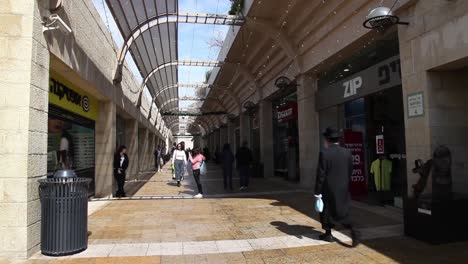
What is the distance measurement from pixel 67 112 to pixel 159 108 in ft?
77.7

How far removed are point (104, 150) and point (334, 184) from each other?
7910 millimetres

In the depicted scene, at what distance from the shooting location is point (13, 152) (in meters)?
5.11

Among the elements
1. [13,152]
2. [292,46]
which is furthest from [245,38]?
[13,152]

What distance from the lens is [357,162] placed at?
10.5 m

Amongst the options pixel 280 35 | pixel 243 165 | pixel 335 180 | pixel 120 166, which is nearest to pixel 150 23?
pixel 280 35

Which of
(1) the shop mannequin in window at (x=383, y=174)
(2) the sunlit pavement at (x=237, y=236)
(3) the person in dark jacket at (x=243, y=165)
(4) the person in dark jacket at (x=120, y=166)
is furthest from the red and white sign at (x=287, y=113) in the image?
(4) the person in dark jacket at (x=120, y=166)

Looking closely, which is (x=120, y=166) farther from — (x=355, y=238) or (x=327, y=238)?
(x=355, y=238)

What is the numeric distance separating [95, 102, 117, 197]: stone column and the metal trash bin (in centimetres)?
644

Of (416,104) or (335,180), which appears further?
(416,104)

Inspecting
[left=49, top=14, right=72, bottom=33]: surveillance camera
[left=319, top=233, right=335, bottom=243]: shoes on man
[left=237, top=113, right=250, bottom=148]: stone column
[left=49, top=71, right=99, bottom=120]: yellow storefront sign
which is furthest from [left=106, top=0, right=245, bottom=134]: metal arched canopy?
[left=319, top=233, right=335, bottom=243]: shoes on man

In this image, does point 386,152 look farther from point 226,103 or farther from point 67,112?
point 226,103

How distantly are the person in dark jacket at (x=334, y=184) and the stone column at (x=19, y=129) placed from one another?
3.93 meters

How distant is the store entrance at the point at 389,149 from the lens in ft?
30.8

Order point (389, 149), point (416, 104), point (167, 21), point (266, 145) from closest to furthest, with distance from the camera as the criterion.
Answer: point (416, 104) < point (389, 149) < point (167, 21) < point (266, 145)
